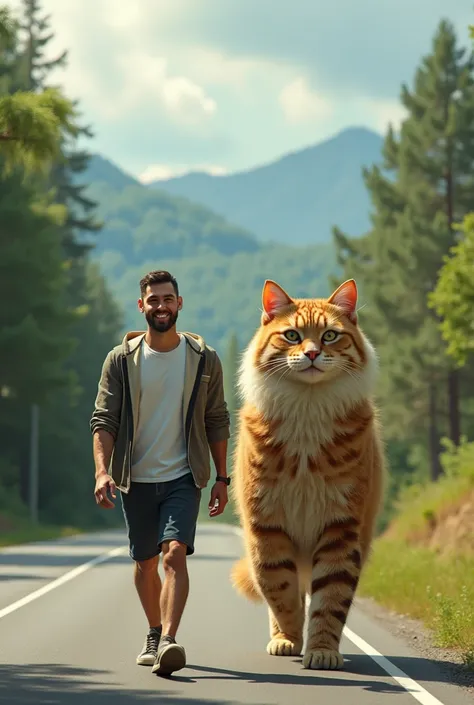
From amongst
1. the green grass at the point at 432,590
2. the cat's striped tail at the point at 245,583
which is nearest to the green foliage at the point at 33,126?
the green grass at the point at 432,590

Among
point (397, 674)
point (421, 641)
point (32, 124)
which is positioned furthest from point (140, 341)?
point (32, 124)

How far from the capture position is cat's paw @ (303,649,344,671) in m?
9.89

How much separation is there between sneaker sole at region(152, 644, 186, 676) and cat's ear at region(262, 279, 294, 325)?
255 cm

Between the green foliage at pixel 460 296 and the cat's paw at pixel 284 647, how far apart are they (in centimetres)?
1947

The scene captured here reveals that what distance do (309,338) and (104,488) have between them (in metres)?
1.90

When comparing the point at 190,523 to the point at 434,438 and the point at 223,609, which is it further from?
the point at 434,438

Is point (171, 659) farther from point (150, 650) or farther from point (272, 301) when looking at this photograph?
point (272, 301)

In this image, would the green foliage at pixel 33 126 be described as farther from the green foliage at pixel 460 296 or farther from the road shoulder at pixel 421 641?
the road shoulder at pixel 421 641

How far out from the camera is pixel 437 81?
5397 centimetres

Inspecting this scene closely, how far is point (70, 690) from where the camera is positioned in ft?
29.5

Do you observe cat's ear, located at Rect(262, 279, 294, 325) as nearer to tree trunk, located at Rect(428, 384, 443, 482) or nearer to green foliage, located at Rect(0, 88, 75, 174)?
green foliage, located at Rect(0, 88, 75, 174)

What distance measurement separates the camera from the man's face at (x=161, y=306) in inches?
382

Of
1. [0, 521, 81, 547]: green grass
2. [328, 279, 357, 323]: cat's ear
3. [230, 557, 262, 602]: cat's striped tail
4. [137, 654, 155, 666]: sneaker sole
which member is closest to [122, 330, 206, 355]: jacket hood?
[328, 279, 357, 323]: cat's ear

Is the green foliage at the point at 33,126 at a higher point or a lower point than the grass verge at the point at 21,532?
higher
